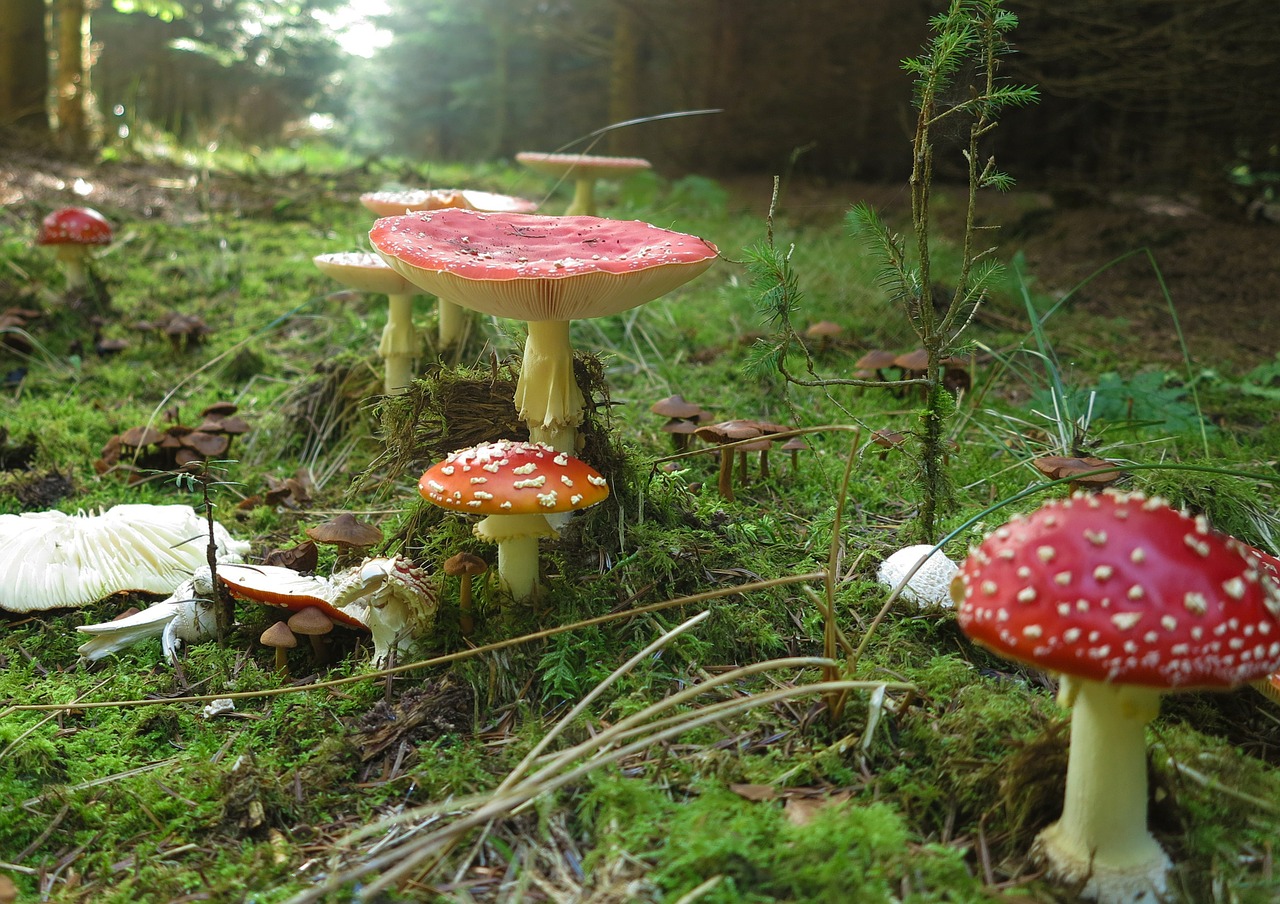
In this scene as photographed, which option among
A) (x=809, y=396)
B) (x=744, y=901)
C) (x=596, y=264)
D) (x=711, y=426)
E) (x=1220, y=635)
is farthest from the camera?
(x=809, y=396)

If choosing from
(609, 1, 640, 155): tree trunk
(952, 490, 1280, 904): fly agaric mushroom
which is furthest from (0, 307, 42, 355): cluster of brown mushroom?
(609, 1, 640, 155): tree trunk

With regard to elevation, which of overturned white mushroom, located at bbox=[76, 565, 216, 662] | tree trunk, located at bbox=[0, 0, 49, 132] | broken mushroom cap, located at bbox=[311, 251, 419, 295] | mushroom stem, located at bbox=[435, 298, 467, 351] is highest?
tree trunk, located at bbox=[0, 0, 49, 132]

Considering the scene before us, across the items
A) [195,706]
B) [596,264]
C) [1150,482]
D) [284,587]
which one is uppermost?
[596,264]

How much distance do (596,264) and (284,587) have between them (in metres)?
1.45

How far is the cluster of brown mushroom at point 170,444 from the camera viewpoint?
429 cm

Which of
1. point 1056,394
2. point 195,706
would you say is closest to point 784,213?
point 1056,394

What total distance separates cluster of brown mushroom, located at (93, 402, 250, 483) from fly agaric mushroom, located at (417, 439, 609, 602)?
219cm

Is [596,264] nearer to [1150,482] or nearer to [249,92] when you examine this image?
[1150,482]

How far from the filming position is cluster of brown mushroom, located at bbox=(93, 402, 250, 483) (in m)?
4.29

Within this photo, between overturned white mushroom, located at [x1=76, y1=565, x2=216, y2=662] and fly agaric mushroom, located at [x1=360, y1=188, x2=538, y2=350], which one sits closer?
overturned white mushroom, located at [x1=76, y1=565, x2=216, y2=662]

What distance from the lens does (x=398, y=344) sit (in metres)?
4.48

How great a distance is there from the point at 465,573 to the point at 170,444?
7.56 ft

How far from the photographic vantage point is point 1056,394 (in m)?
3.80

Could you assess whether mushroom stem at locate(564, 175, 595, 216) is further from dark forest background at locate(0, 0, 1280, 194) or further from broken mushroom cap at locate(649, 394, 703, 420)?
broken mushroom cap at locate(649, 394, 703, 420)
